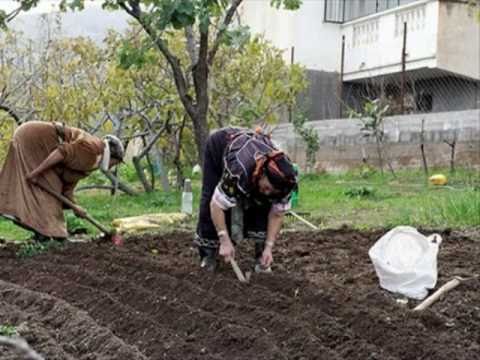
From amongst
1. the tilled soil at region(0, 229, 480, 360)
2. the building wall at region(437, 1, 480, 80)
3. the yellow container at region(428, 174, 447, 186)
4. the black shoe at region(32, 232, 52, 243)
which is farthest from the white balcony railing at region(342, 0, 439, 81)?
the black shoe at region(32, 232, 52, 243)

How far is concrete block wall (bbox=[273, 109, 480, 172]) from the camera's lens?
12227 mm

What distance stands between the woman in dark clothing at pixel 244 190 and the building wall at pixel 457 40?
33.1 ft

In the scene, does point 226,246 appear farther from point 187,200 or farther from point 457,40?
point 457,40

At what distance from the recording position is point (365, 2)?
60.3ft

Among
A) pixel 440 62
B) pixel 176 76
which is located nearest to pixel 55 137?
pixel 176 76

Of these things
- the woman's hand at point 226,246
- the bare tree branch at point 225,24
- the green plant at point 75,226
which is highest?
the bare tree branch at point 225,24

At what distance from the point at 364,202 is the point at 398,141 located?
3.20 m

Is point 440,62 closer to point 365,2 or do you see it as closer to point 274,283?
point 365,2

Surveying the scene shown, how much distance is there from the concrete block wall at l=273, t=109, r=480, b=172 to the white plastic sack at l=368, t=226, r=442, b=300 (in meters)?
7.43

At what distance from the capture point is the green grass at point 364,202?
828 cm

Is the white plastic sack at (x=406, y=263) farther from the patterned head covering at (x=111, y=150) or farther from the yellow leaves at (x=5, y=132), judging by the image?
the yellow leaves at (x=5, y=132)

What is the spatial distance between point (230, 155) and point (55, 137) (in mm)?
2590

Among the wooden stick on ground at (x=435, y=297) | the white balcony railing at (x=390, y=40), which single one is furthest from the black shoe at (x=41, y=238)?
the white balcony railing at (x=390, y=40)

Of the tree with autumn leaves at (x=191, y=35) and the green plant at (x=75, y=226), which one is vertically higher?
the tree with autumn leaves at (x=191, y=35)
